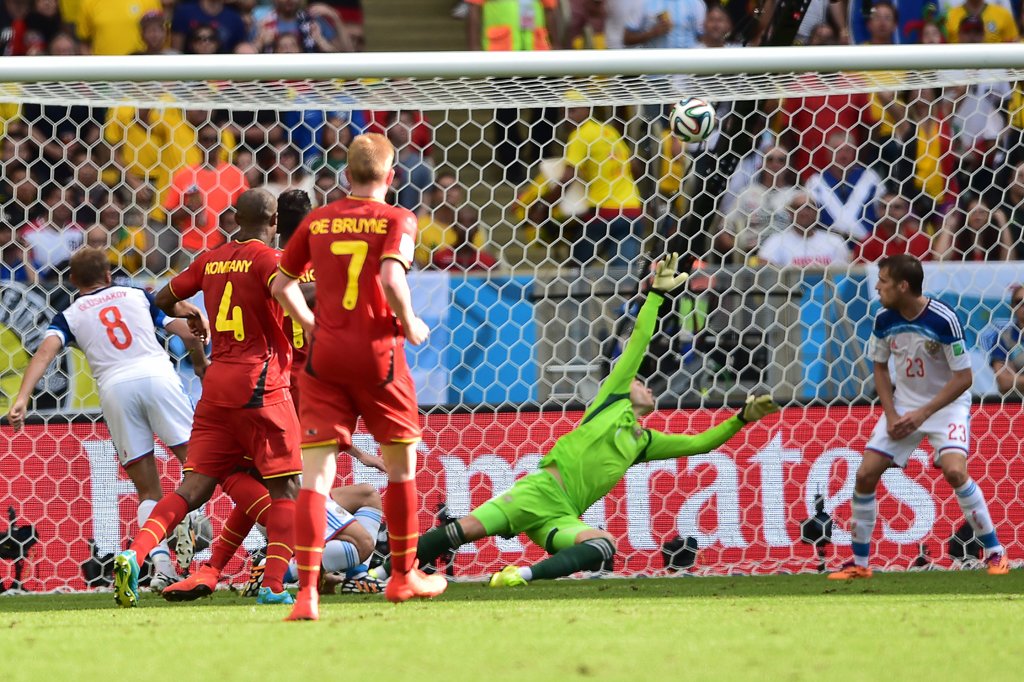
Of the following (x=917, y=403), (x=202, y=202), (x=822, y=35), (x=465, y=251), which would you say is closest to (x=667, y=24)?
(x=822, y=35)

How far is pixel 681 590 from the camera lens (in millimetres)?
6383

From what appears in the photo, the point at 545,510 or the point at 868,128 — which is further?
the point at 868,128

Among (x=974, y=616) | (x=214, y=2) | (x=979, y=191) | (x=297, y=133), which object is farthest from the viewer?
(x=214, y=2)

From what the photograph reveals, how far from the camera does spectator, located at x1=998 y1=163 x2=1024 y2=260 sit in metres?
8.07

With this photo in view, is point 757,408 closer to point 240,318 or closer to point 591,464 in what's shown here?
point 591,464

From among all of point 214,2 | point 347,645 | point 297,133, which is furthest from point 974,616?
point 214,2

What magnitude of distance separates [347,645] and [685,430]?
3786 millimetres

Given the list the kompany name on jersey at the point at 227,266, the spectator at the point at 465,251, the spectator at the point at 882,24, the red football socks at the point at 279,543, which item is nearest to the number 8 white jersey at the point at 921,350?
the spectator at the point at 465,251

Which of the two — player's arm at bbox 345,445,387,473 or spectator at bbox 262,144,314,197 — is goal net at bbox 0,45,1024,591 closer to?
spectator at bbox 262,144,314,197

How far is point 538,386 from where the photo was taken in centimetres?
762

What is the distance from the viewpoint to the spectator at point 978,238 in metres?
8.19

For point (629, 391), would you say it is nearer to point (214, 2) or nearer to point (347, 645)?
point (347, 645)

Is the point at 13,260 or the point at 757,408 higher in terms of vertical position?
the point at 13,260

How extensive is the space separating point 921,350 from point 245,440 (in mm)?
3567
